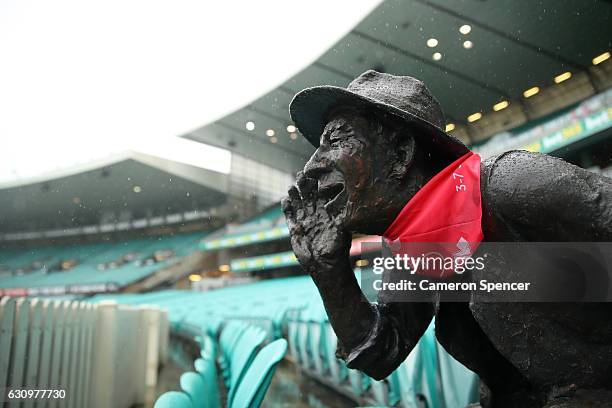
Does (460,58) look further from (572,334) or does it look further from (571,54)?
(572,334)

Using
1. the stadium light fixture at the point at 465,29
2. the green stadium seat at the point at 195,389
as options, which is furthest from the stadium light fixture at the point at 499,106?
the green stadium seat at the point at 195,389

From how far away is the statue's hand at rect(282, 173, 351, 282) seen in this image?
2.57 ft

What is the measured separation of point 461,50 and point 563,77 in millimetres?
513

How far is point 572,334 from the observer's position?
27.3 inches

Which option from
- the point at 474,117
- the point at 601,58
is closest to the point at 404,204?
the point at 474,117

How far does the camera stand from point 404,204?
0.77m

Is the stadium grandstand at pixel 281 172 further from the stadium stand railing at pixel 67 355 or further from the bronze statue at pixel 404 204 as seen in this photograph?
the bronze statue at pixel 404 204

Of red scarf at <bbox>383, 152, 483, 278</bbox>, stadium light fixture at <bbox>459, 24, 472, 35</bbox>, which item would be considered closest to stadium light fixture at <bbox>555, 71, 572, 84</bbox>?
stadium light fixture at <bbox>459, 24, 472, 35</bbox>

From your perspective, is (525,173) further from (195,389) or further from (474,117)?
(474,117)

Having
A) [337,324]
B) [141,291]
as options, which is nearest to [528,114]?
[337,324]

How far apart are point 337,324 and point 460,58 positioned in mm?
1448

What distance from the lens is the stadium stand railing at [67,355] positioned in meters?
1.20

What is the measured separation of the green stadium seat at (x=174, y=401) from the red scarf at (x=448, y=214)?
0.50 metres

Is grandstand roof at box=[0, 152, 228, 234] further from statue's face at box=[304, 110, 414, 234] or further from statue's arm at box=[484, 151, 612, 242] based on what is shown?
statue's arm at box=[484, 151, 612, 242]
